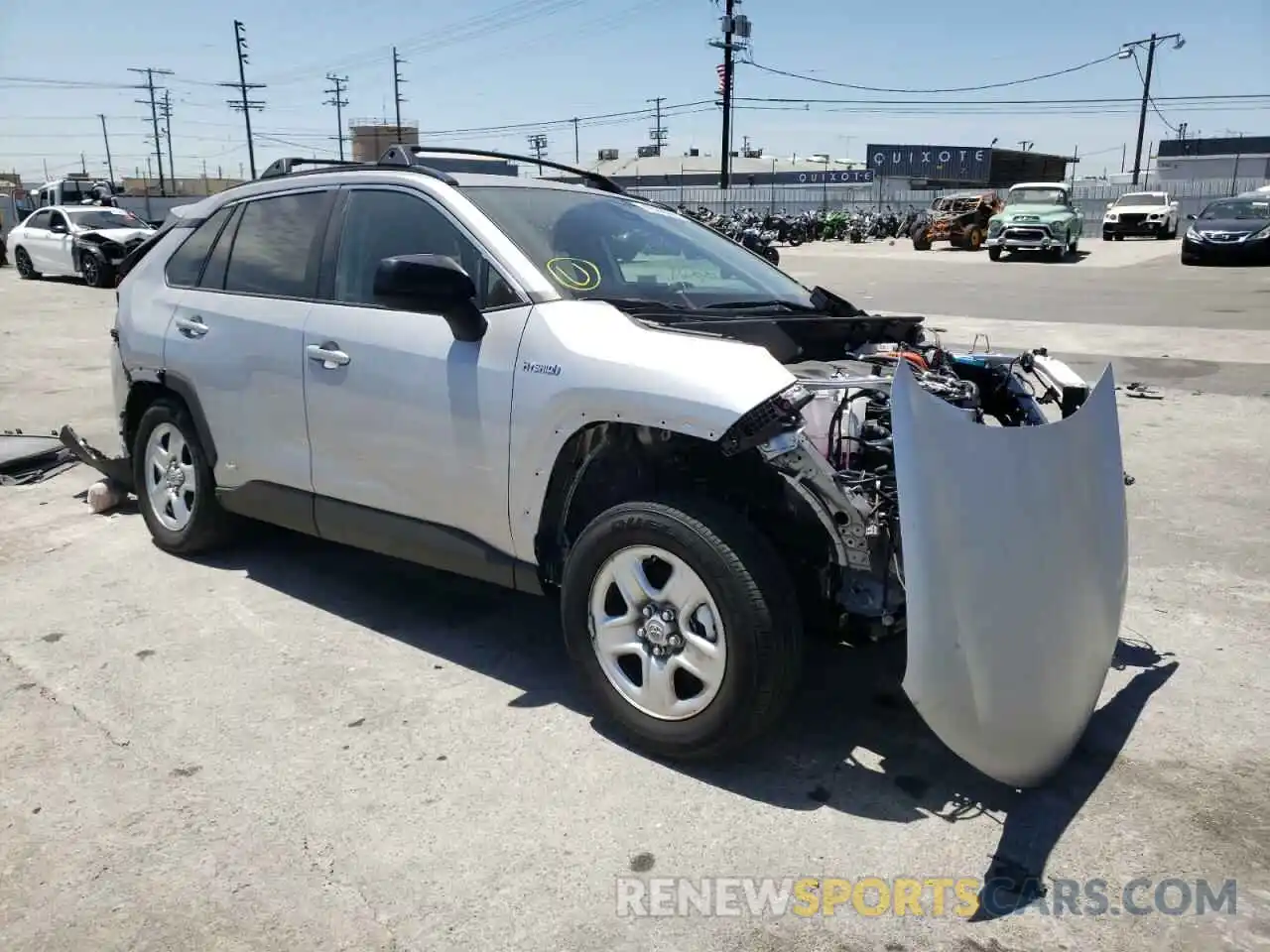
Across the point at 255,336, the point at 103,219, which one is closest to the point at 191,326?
the point at 255,336

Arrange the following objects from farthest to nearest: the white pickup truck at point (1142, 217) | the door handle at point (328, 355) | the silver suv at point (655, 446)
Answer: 1. the white pickup truck at point (1142, 217)
2. the door handle at point (328, 355)
3. the silver suv at point (655, 446)

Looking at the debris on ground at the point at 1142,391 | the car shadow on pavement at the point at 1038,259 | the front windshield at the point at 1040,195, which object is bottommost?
the debris on ground at the point at 1142,391

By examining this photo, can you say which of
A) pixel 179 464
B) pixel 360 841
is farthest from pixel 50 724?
pixel 179 464

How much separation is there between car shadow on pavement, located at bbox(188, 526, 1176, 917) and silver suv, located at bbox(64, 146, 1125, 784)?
0.61 feet

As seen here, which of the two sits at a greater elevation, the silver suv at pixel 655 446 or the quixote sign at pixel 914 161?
the quixote sign at pixel 914 161

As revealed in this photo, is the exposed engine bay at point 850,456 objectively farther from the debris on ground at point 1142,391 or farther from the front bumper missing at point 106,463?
the debris on ground at point 1142,391

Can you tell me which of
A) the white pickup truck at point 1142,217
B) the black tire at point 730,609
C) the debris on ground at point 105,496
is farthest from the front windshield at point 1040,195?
the black tire at point 730,609

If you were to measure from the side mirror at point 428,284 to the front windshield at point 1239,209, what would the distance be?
981 inches

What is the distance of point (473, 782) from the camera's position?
3.11 metres

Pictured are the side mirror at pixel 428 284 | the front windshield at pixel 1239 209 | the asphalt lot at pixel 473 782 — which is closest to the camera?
the asphalt lot at pixel 473 782

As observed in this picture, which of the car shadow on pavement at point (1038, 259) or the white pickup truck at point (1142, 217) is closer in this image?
the car shadow on pavement at point (1038, 259)

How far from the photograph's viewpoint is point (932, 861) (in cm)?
271

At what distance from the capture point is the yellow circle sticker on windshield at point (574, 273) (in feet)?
11.9

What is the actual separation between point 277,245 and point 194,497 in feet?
4.34
